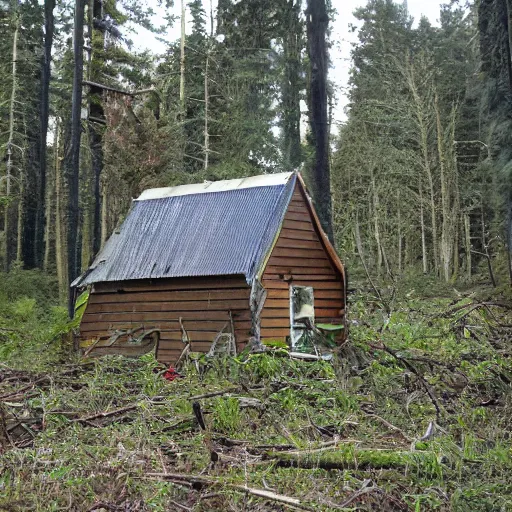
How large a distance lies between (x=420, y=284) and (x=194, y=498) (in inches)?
918

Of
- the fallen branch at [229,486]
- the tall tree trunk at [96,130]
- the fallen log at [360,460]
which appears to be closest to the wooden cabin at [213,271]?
the fallen log at [360,460]

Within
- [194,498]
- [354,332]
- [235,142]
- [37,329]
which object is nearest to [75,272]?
[37,329]

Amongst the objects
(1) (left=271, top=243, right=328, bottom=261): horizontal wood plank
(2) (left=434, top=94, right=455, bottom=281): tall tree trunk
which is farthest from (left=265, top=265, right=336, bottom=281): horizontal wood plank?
(2) (left=434, top=94, right=455, bottom=281): tall tree trunk

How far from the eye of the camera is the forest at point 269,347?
5.46 m

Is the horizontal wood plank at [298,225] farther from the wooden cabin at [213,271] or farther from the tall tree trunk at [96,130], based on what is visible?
the tall tree trunk at [96,130]

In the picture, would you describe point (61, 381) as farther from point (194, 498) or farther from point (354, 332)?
point (354, 332)

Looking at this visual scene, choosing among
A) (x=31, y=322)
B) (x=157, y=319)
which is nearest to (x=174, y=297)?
(x=157, y=319)

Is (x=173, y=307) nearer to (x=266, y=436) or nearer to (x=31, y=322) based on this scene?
(x=266, y=436)

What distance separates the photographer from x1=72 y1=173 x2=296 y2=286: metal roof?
42.8 feet

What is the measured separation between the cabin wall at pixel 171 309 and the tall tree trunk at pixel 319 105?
4.82m

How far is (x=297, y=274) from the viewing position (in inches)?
549

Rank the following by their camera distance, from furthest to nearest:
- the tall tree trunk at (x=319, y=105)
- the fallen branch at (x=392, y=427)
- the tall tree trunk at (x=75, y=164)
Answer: the tall tree trunk at (x=75, y=164), the tall tree trunk at (x=319, y=105), the fallen branch at (x=392, y=427)

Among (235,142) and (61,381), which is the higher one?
(235,142)

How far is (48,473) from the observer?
5.43 metres
